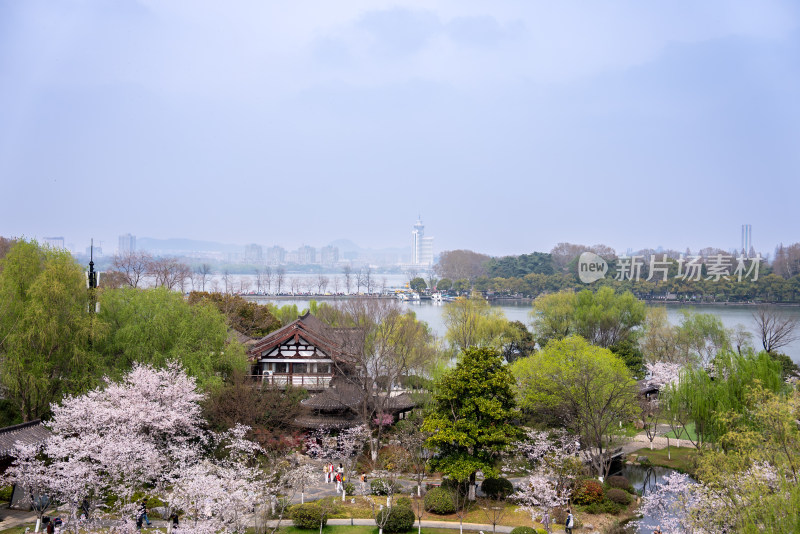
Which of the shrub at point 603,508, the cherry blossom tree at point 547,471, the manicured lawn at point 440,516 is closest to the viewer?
the cherry blossom tree at point 547,471

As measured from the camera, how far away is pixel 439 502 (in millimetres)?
17656

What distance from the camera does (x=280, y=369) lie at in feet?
93.1

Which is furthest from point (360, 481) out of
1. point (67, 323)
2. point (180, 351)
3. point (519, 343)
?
point (519, 343)

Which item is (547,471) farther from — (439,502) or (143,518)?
(143,518)

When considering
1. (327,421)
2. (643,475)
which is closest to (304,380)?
(327,421)

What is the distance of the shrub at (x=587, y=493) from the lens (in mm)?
18125

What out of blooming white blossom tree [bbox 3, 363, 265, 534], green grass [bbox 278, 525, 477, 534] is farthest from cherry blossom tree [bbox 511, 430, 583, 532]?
blooming white blossom tree [bbox 3, 363, 265, 534]

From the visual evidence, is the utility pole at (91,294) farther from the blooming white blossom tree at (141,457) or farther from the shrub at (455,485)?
the shrub at (455,485)

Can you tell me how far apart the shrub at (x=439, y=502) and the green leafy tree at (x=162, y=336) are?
8597 mm

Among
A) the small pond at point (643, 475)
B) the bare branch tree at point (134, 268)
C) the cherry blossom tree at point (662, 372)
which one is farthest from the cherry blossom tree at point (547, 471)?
the bare branch tree at point (134, 268)

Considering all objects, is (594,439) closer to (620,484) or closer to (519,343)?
(620,484)

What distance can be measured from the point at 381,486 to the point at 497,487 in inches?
145

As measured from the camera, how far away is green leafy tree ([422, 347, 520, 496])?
1812 cm

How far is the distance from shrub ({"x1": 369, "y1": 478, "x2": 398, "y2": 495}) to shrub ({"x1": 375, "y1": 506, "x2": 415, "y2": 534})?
1911 mm
